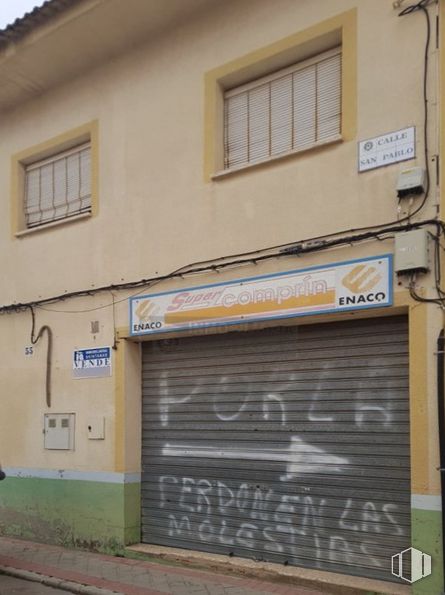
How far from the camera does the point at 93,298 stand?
8578 mm

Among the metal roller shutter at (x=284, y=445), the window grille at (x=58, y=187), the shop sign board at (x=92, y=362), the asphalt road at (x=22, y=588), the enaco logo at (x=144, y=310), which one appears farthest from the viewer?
the window grille at (x=58, y=187)

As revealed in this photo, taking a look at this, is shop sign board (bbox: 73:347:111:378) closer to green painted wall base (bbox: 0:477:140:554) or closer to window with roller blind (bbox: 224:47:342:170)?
green painted wall base (bbox: 0:477:140:554)

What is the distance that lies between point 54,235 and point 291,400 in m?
4.29

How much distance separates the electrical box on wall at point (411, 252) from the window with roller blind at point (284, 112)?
136 centimetres

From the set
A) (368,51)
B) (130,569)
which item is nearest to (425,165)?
(368,51)

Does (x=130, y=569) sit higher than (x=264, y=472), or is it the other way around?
A: (x=264, y=472)

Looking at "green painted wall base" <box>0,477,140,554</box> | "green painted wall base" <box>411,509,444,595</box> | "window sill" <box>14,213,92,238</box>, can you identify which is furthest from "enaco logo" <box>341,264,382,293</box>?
"window sill" <box>14,213,92,238</box>

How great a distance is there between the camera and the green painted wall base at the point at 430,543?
5.53 metres

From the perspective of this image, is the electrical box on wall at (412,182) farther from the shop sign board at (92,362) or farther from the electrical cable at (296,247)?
the shop sign board at (92,362)

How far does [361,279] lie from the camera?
246 inches

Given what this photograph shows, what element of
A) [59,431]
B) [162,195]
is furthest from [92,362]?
[162,195]

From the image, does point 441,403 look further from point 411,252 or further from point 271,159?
point 271,159

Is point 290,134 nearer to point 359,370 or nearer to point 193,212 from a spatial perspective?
point 193,212

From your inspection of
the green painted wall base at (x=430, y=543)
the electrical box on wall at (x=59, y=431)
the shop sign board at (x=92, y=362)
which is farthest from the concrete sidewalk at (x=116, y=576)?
the shop sign board at (x=92, y=362)
